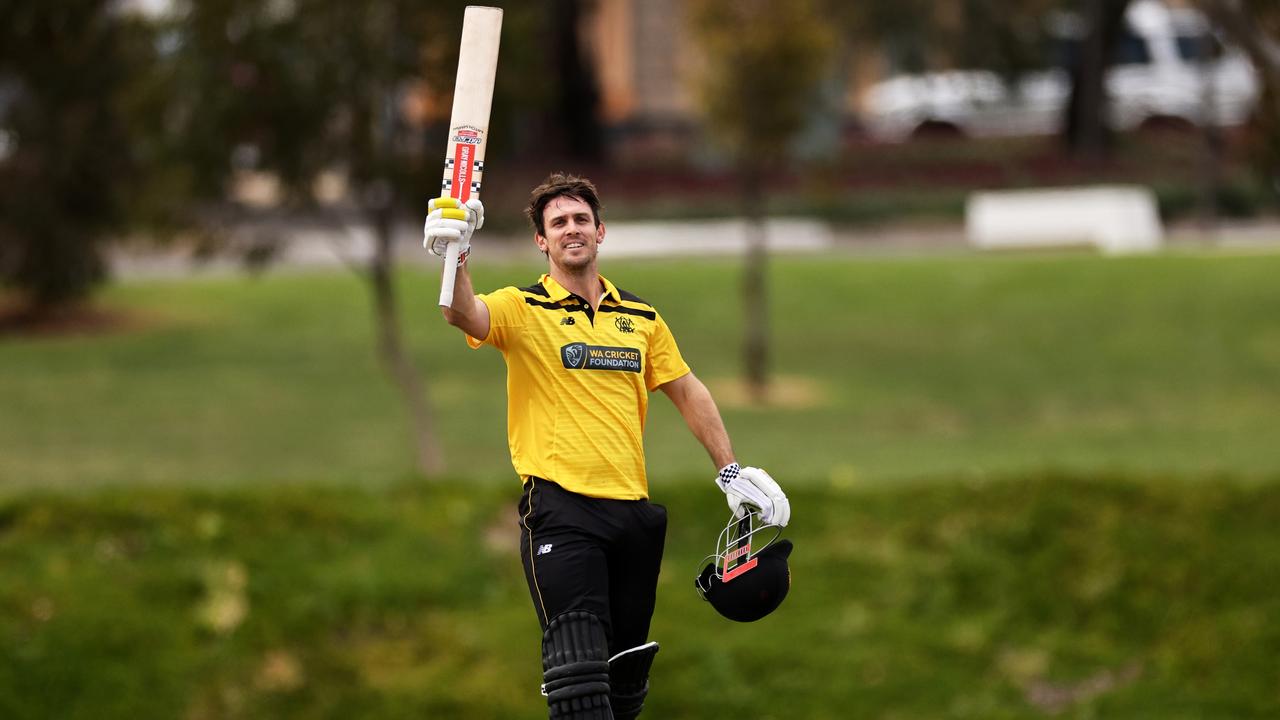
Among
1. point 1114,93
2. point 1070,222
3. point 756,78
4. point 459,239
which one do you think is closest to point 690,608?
point 459,239

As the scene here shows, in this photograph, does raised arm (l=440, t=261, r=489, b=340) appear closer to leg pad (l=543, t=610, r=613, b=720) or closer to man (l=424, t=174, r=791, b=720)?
man (l=424, t=174, r=791, b=720)

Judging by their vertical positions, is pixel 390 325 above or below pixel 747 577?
above

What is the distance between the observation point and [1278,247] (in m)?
51.1

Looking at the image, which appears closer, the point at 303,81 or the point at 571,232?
the point at 571,232

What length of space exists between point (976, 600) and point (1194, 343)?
23019 mm

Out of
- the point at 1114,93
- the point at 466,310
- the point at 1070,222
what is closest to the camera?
the point at 466,310

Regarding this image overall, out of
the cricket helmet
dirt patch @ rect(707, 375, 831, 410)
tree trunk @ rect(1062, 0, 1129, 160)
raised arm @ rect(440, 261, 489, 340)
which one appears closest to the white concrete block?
tree trunk @ rect(1062, 0, 1129, 160)

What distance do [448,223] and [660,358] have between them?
885mm

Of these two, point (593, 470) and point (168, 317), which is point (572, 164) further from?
point (593, 470)

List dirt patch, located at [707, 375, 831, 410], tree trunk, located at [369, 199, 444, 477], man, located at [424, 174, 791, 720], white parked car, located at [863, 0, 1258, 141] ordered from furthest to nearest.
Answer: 1. white parked car, located at [863, 0, 1258, 141]
2. dirt patch, located at [707, 375, 831, 410]
3. tree trunk, located at [369, 199, 444, 477]
4. man, located at [424, 174, 791, 720]

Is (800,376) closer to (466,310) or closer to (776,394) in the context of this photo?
(776,394)

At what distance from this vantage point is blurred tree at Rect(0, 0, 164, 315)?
140 feet

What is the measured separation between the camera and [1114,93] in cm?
7350

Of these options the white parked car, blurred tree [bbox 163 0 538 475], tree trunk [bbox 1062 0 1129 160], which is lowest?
blurred tree [bbox 163 0 538 475]
